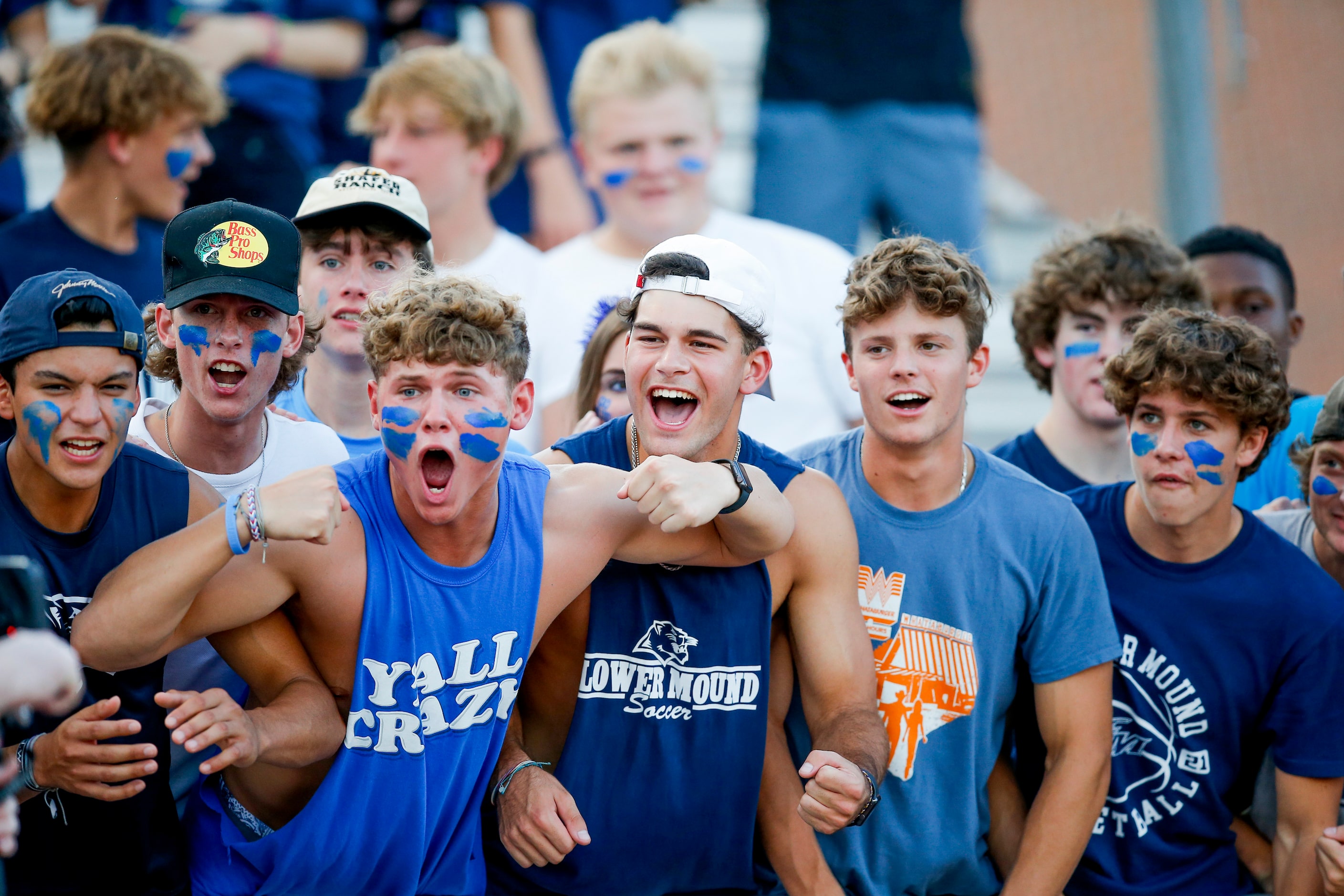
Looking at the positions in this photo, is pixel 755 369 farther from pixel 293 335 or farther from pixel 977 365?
pixel 293 335

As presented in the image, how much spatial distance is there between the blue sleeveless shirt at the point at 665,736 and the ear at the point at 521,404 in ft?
1.42

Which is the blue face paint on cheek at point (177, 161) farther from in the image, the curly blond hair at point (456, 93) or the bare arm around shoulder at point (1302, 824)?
the bare arm around shoulder at point (1302, 824)

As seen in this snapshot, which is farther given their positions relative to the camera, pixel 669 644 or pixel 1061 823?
pixel 1061 823

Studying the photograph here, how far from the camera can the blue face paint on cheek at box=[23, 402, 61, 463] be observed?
2752 millimetres

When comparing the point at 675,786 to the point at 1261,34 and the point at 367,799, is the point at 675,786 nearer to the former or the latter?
the point at 367,799

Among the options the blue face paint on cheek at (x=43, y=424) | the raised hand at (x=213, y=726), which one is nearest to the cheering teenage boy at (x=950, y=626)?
the raised hand at (x=213, y=726)

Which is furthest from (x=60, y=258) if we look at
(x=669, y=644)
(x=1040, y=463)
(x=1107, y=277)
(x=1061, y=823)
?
(x=1061, y=823)

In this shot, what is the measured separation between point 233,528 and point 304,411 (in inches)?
55.4

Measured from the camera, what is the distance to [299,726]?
9.11 ft

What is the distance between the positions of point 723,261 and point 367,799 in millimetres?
1527

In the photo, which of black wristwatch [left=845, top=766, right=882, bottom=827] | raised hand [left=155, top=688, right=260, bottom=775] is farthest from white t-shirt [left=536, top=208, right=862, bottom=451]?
raised hand [left=155, top=688, right=260, bottom=775]

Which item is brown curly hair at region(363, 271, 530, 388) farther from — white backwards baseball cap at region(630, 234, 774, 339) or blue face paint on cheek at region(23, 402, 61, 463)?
blue face paint on cheek at region(23, 402, 61, 463)

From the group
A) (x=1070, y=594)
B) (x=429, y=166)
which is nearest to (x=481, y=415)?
(x=1070, y=594)

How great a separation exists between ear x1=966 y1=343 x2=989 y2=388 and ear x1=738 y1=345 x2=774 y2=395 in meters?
0.57
